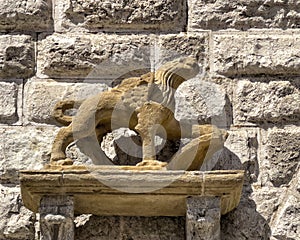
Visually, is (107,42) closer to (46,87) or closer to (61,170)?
(46,87)

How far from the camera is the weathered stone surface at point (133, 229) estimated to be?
3211 millimetres

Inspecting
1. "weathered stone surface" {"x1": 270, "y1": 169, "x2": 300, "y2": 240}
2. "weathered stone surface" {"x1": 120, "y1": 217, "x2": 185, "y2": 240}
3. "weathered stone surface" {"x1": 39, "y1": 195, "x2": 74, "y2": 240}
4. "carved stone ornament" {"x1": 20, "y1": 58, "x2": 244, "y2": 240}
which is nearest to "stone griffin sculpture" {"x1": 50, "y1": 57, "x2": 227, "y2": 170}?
"carved stone ornament" {"x1": 20, "y1": 58, "x2": 244, "y2": 240}

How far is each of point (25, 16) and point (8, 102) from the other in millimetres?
344

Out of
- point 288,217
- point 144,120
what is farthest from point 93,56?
point 288,217

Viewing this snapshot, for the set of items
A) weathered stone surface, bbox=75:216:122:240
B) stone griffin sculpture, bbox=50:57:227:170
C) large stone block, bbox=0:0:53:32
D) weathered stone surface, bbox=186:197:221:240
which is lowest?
weathered stone surface, bbox=75:216:122:240

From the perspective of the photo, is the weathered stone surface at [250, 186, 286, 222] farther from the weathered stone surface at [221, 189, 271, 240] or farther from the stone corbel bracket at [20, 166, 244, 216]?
the stone corbel bracket at [20, 166, 244, 216]

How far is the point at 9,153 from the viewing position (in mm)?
3350

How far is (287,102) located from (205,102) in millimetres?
304

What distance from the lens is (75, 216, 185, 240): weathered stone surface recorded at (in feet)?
10.5

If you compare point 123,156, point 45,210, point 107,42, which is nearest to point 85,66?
point 107,42

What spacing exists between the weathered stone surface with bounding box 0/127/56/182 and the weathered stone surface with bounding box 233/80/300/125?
0.70 meters

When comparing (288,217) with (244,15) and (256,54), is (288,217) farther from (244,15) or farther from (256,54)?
(244,15)

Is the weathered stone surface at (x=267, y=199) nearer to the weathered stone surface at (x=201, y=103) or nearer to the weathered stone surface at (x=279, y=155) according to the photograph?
the weathered stone surface at (x=279, y=155)

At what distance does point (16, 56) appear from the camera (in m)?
3.46
